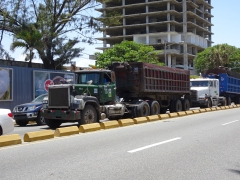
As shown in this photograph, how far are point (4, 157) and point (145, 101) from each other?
1227cm

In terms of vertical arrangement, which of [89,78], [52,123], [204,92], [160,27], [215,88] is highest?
[160,27]

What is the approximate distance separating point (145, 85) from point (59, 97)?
19.7ft

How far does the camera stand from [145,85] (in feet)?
63.6

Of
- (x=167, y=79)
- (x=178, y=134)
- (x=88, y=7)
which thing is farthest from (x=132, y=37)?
(x=178, y=134)

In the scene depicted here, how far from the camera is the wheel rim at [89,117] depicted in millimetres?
14914

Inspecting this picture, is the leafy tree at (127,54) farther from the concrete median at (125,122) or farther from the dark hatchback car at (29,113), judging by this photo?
the concrete median at (125,122)

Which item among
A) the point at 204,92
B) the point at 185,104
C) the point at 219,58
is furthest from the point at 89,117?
the point at 219,58

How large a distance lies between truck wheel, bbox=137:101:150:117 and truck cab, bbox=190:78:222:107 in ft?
30.7

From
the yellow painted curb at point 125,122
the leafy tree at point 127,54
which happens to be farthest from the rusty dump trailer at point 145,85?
the leafy tree at point 127,54

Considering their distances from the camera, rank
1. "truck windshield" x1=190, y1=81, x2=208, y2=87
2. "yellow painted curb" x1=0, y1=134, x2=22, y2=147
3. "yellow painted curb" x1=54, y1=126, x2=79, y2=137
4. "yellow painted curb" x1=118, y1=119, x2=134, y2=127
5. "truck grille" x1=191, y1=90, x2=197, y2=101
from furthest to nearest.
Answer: "truck windshield" x1=190, y1=81, x2=208, y2=87 → "truck grille" x1=191, y1=90, x2=197, y2=101 → "yellow painted curb" x1=118, y1=119, x2=134, y2=127 → "yellow painted curb" x1=54, y1=126, x2=79, y2=137 → "yellow painted curb" x1=0, y1=134, x2=22, y2=147

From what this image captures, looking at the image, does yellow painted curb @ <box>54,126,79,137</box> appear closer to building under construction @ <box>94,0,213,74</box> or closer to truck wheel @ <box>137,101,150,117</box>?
truck wheel @ <box>137,101,150,117</box>

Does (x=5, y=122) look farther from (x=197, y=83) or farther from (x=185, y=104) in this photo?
(x=197, y=83)

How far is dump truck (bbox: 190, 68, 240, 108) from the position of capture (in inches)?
1121

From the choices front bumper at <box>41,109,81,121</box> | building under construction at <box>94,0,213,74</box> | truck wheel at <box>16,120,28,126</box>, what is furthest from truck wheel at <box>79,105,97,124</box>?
building under construction at <box>94,0,213,74</box>
